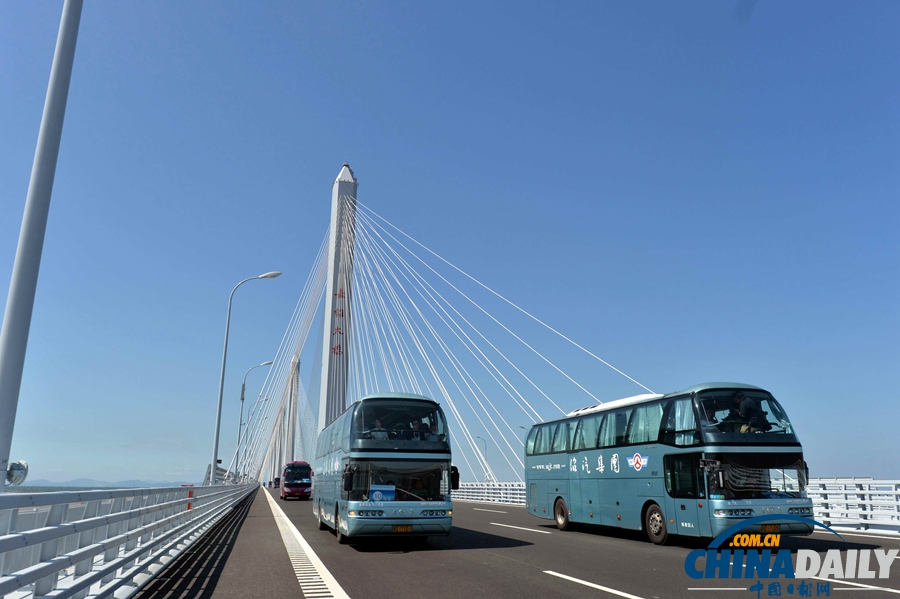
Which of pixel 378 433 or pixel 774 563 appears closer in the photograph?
pixel 774 563

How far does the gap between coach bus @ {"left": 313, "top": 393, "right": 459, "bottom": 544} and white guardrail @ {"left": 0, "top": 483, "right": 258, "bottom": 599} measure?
3501 millimetres

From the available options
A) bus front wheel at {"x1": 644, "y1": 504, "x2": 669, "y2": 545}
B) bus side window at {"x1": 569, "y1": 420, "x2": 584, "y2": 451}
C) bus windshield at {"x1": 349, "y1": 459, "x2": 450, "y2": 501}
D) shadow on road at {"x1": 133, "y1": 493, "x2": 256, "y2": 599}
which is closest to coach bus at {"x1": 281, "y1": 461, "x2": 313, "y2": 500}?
shadow on road at {"x1": 133, "y1": 493, "x2": 256, "y2": 599}

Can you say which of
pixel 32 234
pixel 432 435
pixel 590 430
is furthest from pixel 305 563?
pixel 590 430

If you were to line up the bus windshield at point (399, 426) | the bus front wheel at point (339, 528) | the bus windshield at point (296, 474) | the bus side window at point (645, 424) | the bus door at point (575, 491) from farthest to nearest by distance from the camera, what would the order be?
1. the bus windshield at point (296, 474)
2. the bus door at point (575, 491)
3. the bus front wheel at point (339, 528)
4. the bus side window at point (645, 424)
5. the bus windshield at point (399, 426)

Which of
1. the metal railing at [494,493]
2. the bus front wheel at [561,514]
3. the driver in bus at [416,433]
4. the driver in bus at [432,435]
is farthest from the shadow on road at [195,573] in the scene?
the metal railing at [494,493]

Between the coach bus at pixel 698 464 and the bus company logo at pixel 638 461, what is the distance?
0.02 m

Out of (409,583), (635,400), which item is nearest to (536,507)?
(635,400)

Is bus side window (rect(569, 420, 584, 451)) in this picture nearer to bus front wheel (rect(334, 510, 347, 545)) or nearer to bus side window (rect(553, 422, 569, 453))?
bus side window (rect(553, 422, 569, 453))

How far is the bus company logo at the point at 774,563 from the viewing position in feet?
28.1

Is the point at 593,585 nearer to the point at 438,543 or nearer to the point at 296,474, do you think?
the point at 438,543

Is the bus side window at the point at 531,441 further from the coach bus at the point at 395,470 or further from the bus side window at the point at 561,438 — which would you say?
the coach bus at the point at 395,470

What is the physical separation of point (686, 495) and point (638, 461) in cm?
177

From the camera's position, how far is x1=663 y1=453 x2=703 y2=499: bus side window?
42.0ft

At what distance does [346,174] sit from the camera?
36438 mm
